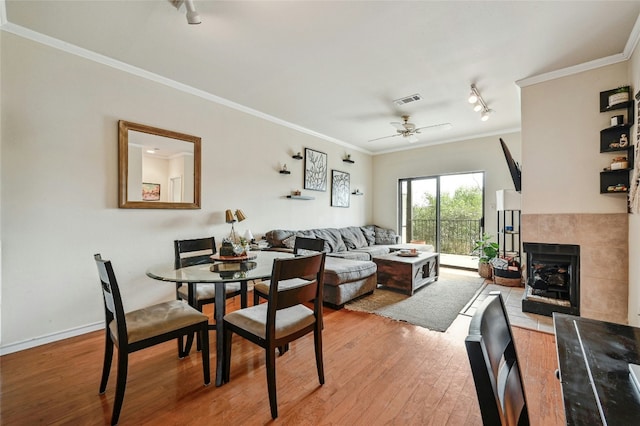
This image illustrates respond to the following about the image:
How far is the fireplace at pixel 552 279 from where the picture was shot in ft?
9.57

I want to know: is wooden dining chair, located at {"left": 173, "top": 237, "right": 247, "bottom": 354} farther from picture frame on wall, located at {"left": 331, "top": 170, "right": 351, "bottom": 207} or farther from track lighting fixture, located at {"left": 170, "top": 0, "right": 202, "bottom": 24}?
picture frame on wall, located at {"left": 331, "top": 170, "right": 351, "bottom": 207}

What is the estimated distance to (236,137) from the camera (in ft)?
12.8

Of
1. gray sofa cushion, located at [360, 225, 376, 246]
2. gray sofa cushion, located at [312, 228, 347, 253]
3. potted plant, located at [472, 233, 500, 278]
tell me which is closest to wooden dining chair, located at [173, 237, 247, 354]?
gray sofa cushion, located at [312, 228, 347, 253]

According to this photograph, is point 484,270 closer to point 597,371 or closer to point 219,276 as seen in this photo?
point 597,371

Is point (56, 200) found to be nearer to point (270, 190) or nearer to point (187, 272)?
point (187, 272)

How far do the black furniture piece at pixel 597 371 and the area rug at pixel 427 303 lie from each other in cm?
190

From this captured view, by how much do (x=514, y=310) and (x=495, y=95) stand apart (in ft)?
8.84

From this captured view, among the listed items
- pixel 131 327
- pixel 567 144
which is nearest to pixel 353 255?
pixel 567 144

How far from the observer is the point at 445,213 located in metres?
5.90

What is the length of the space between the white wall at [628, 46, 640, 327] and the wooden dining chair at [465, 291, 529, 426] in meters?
2.48

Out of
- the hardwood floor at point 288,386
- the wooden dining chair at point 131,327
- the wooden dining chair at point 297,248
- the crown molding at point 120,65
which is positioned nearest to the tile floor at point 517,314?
the hardwood floor at point 288,386

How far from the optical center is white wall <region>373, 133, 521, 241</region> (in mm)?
5164

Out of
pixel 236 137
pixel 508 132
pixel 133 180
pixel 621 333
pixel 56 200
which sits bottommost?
pixel 621 333

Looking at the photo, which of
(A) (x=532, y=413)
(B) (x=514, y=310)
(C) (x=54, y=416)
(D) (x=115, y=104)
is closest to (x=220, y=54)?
(D) (x=115, y=104)
